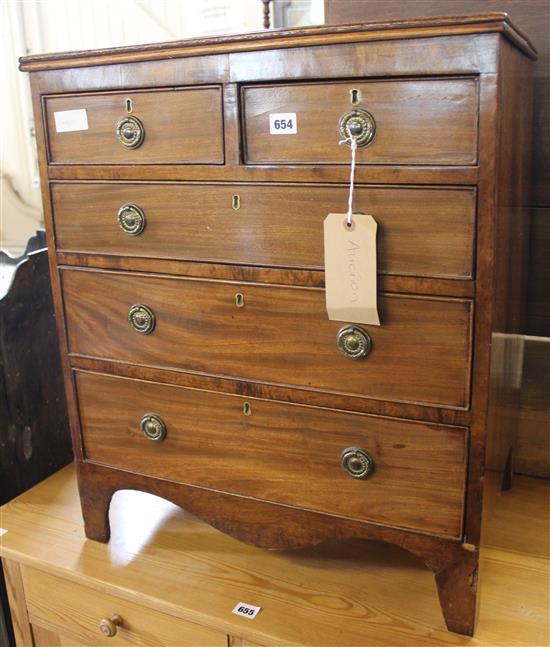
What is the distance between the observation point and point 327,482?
1185mm

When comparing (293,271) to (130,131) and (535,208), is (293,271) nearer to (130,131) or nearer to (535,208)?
(130,131)

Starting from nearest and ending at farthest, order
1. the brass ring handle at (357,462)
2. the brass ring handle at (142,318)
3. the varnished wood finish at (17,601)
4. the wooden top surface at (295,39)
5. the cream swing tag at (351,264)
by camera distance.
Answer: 1. the wooden top surface at (295,39)
2. the cream swing tag at (351,264)
3. the brass ring handle at (357,462)
4. the brass ring handle at (142,318)
5. the varnished wood finish at (17,601)

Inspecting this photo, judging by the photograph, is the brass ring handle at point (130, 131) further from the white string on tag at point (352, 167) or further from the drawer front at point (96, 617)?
the drawer front at point (96, 617)

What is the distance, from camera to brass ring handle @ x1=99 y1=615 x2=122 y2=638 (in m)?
1.34

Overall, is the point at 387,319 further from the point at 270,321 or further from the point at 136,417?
the point at 136,417

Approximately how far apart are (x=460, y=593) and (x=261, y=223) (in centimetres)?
65

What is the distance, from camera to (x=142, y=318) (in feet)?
4.08

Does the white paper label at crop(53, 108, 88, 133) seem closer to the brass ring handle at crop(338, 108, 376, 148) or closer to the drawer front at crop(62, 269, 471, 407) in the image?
the drawer front at crop(62, 269, 471, 407)

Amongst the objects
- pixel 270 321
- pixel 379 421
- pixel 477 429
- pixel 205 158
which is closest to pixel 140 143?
pixel 205 158

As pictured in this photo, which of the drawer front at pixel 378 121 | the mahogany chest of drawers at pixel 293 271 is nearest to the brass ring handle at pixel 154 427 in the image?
the mahogany chest of drawers at pixel 293 271

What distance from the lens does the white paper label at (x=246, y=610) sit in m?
1.23

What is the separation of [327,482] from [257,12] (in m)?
1.13

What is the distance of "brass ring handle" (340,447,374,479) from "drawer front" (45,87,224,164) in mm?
495

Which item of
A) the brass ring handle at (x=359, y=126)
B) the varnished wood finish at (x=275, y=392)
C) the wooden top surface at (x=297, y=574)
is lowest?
the wooden top surface at (x=297, y=574)
